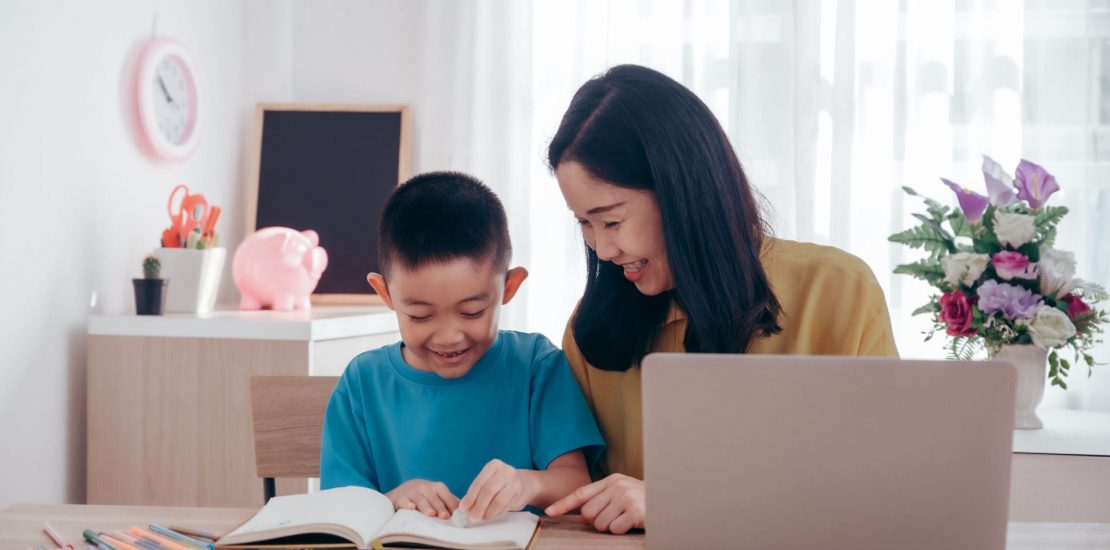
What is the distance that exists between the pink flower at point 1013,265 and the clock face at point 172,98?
195 cm

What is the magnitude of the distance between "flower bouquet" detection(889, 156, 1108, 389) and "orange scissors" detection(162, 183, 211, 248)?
1670 mm

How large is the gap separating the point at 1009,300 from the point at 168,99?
79.8 inches

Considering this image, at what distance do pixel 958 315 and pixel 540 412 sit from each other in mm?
968

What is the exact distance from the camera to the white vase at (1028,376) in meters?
1.91

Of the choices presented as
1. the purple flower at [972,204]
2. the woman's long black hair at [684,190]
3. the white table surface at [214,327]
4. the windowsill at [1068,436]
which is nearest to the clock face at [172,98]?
the white table surface at [214,327]

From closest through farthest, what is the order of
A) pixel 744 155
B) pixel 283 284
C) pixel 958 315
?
pixel 958 315
pixel 283 284
pixel 744 155

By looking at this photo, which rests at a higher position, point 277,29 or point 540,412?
point 277,29

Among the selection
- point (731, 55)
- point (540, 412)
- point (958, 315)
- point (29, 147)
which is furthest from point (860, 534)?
point (731, 55)

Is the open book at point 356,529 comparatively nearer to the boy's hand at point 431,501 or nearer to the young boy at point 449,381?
the boy's hand at point 431,501

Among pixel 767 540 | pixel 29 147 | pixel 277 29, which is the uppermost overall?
pixel 277 29

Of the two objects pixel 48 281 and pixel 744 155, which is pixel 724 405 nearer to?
pixel 48 281

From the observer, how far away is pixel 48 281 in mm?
2127

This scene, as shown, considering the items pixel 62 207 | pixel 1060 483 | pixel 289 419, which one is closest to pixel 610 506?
pixel 289 419

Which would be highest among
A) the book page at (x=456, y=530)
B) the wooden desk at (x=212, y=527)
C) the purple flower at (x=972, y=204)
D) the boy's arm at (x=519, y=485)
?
the purple flower at (x=972, y=204)
